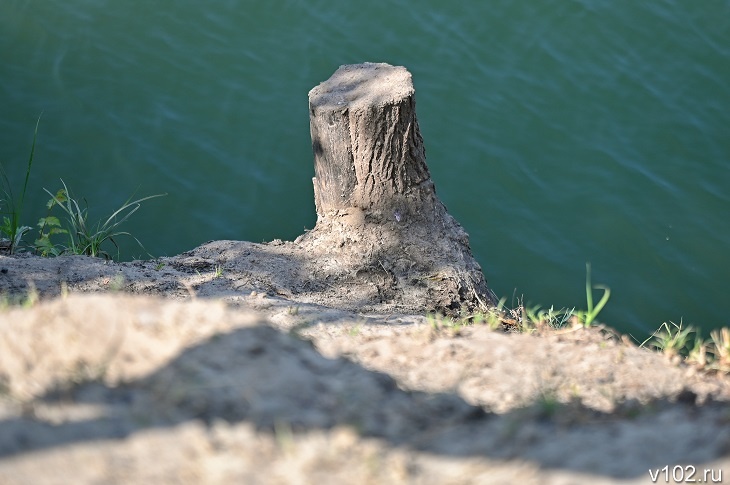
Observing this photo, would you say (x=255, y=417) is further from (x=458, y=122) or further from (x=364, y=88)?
(x=458, y=122)

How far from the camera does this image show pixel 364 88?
502 cm

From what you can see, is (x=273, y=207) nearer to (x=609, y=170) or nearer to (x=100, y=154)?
(x=100, y=154)

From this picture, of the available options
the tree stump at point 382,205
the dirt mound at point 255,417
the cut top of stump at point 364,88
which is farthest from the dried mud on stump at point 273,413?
the cut top of stump at point 364,88

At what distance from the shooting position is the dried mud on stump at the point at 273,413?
208cm

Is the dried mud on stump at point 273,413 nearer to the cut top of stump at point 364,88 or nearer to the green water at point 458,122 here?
the cut top of stump at point 364,88

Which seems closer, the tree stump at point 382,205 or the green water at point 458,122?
the tree stump at point 382,205

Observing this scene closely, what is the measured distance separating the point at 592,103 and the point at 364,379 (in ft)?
22.2

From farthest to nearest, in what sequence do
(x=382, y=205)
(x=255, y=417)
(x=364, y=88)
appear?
1. (x=382, y=205)
2. (x=364, y=88)
3. (x=255, y=417)

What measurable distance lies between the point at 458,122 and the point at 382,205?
345cm

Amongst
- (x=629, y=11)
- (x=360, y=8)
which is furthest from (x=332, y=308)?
(x=629, y=11)

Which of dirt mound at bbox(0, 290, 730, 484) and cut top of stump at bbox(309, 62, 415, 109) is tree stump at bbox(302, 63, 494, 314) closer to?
cut top of stump at bbox(309, 62, 415, 109)

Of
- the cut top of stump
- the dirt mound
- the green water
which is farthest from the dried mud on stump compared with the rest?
the green water

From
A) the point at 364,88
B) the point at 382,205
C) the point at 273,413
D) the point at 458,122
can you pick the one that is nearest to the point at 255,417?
the point at 273,413

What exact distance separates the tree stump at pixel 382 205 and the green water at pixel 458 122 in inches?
60.3
